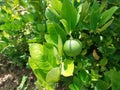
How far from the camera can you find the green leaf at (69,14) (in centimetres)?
123

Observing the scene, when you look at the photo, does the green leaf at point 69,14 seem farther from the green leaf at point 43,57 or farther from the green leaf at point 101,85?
the green leaf at point 101,85

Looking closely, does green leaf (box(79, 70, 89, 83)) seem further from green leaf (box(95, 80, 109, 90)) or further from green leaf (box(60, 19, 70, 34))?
green leaf (box(60, 19, 70, 34))

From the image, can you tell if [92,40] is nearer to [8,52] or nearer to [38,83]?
[38,83]

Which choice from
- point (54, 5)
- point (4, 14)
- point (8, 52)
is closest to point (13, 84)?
point (8, 52)

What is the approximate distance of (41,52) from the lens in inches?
47.9

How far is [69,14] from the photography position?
125cm

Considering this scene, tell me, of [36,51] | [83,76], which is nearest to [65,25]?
[36,51]

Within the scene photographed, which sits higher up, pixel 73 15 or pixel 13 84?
pixel 73 15

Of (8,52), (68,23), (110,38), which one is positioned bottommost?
(8,52)

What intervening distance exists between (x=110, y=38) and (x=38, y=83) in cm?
48

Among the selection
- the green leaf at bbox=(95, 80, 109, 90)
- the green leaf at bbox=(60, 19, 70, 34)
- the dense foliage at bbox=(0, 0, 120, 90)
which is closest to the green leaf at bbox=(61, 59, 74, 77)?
the dense foliage at bbox=(0, 0, 120, 90)

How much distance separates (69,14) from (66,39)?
0.10m

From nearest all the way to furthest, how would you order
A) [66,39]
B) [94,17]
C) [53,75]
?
[53,75] → [66,39] → [94,17]

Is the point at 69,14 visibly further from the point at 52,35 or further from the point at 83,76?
the point at 83,76
